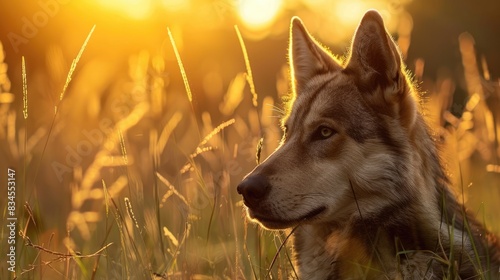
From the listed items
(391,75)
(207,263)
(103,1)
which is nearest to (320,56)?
(391,75)

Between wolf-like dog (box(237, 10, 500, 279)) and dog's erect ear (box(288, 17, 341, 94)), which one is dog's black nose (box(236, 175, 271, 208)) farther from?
dog's erect ear (box(288, 17, 341, 94))

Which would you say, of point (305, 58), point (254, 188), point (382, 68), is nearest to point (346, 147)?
point (382, 68)

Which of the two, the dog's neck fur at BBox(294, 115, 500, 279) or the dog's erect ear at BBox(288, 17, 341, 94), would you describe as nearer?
the dog's neck fur at BBox(294, 115, 500, 279)

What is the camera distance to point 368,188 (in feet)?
15.1

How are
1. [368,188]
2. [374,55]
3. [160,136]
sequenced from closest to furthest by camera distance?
[368,188] < [374,55] < [160,136]

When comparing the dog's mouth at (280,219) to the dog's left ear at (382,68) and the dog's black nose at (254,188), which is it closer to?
the dog's black nose at (254,188)

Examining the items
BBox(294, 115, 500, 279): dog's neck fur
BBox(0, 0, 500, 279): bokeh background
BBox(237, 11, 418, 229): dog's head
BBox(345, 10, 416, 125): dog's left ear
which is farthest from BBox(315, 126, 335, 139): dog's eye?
BBox(0, 0, 500, 279): bokeh background

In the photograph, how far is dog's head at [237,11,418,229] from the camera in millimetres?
4512

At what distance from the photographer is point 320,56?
5.59 m

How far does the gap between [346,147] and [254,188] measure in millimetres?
674

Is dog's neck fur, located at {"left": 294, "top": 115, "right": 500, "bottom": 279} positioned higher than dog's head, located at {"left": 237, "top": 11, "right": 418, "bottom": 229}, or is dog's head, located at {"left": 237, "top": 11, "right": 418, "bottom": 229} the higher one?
dog's head, located at {"left": 237, "top": 11, "right": 418, "bottom": 229}

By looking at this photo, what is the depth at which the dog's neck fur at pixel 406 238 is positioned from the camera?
4309mm

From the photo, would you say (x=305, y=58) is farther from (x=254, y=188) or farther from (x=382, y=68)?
(x=254, y=188)

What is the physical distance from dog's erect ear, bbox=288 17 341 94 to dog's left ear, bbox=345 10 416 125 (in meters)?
0.64
